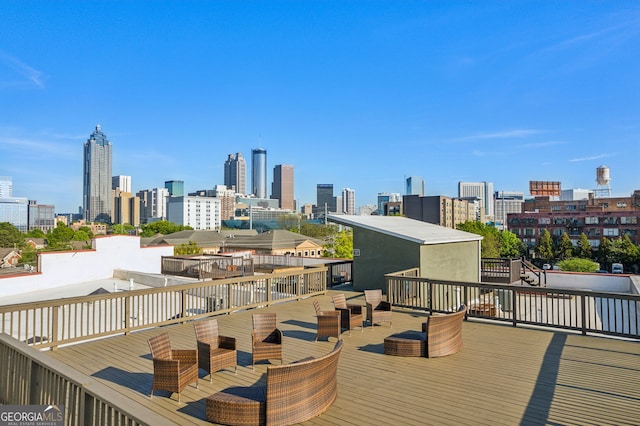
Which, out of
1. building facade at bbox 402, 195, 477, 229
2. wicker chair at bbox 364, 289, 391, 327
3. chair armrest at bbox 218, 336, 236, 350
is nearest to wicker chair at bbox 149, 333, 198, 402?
chair armrest at bbox 218, 336, 236, 350

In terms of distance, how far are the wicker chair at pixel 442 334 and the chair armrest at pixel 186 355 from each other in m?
3.61

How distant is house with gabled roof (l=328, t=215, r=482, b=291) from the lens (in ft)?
42.1

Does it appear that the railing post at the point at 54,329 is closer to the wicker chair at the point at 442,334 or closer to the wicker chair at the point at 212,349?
the wicker chair at the point at 212,349

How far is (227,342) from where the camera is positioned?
5.98m

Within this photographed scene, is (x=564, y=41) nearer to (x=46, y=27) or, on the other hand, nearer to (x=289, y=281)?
(x=289, y=281)

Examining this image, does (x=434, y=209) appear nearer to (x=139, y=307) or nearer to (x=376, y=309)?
(x=376, y=309)

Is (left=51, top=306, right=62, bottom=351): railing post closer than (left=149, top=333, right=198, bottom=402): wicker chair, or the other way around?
(left=149, top=333, right=198, bottom=402): wicker chair

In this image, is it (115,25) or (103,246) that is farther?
(115,25)

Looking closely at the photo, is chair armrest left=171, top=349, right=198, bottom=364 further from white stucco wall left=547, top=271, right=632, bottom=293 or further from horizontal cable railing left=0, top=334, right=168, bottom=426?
white stucco wall left=547, top=271, right=632, bottom=293

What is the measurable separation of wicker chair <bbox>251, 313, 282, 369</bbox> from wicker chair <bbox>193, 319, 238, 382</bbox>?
0.35 metres

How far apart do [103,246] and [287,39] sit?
1962cm

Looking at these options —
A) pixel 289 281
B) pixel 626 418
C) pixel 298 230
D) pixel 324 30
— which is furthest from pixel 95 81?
pixel 298 230

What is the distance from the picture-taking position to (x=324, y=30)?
2759 cm

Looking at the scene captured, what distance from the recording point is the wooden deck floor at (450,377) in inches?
176
